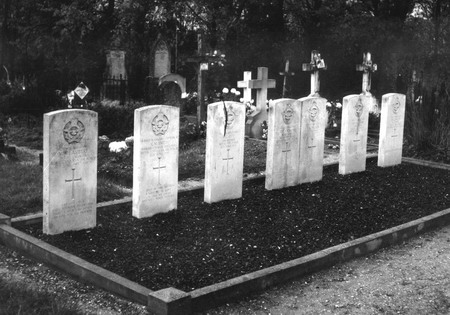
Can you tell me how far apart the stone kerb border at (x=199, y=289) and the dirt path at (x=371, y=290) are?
0.26 feet

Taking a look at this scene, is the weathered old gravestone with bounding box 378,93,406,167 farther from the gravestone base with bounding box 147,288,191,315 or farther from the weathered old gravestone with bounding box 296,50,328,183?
the gravestone base with bounding box 147,288,191,315

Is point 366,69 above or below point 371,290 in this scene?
above

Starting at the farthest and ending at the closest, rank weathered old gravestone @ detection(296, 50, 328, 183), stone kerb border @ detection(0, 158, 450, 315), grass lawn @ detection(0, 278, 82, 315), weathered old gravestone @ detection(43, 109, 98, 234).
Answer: weathered old gravestone @ detection(296, 50, 328, 183)
weathered old gravestone @ detection(43, 109, 98, 234)
stone kerb border @ detection(0, 158, 450, 315)
grass lawn @ detection(0, 278, 82, 315)

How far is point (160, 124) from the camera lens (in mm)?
6848

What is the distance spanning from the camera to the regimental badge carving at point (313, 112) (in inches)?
348

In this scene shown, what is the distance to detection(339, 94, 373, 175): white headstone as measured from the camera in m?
9.55

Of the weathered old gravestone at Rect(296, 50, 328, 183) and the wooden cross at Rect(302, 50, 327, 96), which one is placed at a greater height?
the wooden cross at Rect(302, 50, 327, 96)

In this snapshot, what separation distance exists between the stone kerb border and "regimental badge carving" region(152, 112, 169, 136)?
5.19ft

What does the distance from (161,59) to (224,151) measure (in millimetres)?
11231

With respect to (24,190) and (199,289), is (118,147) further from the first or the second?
(199,289)

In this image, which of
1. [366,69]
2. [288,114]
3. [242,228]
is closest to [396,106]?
[288,114]

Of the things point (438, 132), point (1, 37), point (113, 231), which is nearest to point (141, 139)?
point (113, 231)

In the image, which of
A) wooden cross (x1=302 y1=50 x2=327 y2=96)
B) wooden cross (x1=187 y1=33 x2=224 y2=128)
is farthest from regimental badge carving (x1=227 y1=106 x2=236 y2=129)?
wooden cross (x1=302 y1=50 x2=327 y2=96)

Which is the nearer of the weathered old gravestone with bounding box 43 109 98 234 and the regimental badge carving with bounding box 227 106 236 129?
the weathered old gravestone with bounding box 43 109 98 234
